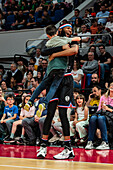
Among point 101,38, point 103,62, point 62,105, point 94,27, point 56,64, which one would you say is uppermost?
point 94,27

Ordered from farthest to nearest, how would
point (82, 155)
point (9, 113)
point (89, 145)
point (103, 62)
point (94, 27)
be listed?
1. point (94, 27)
2. point (103, 62)
3. point (9, 113)
4. point (89, 145)
5. point (82, 155)

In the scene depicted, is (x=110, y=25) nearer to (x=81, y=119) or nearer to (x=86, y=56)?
(x=86, y=56)

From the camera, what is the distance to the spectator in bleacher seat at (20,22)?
52.9 ft

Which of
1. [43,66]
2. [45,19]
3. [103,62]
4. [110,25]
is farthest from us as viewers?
[45,19]

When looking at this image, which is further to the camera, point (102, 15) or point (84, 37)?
point (102, 15)

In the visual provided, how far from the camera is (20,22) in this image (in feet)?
53.5

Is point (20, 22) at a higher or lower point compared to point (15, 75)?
higher

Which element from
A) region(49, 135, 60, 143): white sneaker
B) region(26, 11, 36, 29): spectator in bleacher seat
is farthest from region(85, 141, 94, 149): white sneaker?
region(26, 11, 36, 29): spectator in bleacher seat

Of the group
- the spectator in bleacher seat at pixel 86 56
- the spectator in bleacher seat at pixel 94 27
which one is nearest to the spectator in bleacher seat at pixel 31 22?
the spectator in bleacher seat at pixel 94 27

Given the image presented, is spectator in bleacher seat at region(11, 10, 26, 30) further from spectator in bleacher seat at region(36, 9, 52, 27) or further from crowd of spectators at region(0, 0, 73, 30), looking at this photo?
spectator in bleacher seat at region(36, 9, 52, 27)

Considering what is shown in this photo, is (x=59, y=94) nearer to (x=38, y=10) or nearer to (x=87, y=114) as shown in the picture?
(x=87, y=114)

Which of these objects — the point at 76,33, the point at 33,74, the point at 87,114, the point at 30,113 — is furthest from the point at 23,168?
the point at 76,33

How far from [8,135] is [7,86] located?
327 centimetres

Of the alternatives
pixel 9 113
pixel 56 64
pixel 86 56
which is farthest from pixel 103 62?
pixel 56 64
